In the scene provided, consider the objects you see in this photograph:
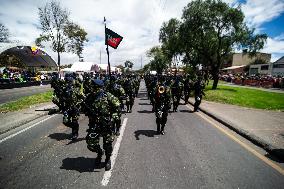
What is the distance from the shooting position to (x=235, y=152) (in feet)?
22.5

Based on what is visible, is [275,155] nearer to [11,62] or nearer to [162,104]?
[162,104]

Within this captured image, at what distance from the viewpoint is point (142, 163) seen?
19.4 feet

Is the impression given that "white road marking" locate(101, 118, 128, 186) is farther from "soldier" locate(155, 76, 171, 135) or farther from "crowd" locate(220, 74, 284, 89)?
"crowd" locate(220, 74, 284, 89)

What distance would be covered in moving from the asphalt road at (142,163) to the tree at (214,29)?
20.2 meters

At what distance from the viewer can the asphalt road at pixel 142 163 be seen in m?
4.93

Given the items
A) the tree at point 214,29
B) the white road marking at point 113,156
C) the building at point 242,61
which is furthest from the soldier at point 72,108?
the building at point 242,61

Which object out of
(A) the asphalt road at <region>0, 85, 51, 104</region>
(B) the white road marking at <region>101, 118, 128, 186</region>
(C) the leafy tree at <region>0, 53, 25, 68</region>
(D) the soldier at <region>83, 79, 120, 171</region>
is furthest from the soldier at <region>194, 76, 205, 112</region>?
(C) the leafy tree at <region>0, 53, 25, 68</region>

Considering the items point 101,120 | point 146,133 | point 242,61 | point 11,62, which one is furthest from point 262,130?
point 242,61

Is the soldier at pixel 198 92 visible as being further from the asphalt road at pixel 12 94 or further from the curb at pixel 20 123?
the asphalt road at pixel 12 94

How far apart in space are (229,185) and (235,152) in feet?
7.26

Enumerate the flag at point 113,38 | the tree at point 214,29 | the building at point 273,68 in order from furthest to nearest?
the building at point 273,68, the tree at point 214,29, the flag at point 113,38

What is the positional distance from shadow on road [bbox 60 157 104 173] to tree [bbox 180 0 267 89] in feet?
76.8

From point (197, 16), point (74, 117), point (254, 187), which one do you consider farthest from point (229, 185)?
point (197, 16)

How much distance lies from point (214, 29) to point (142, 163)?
24584mm
